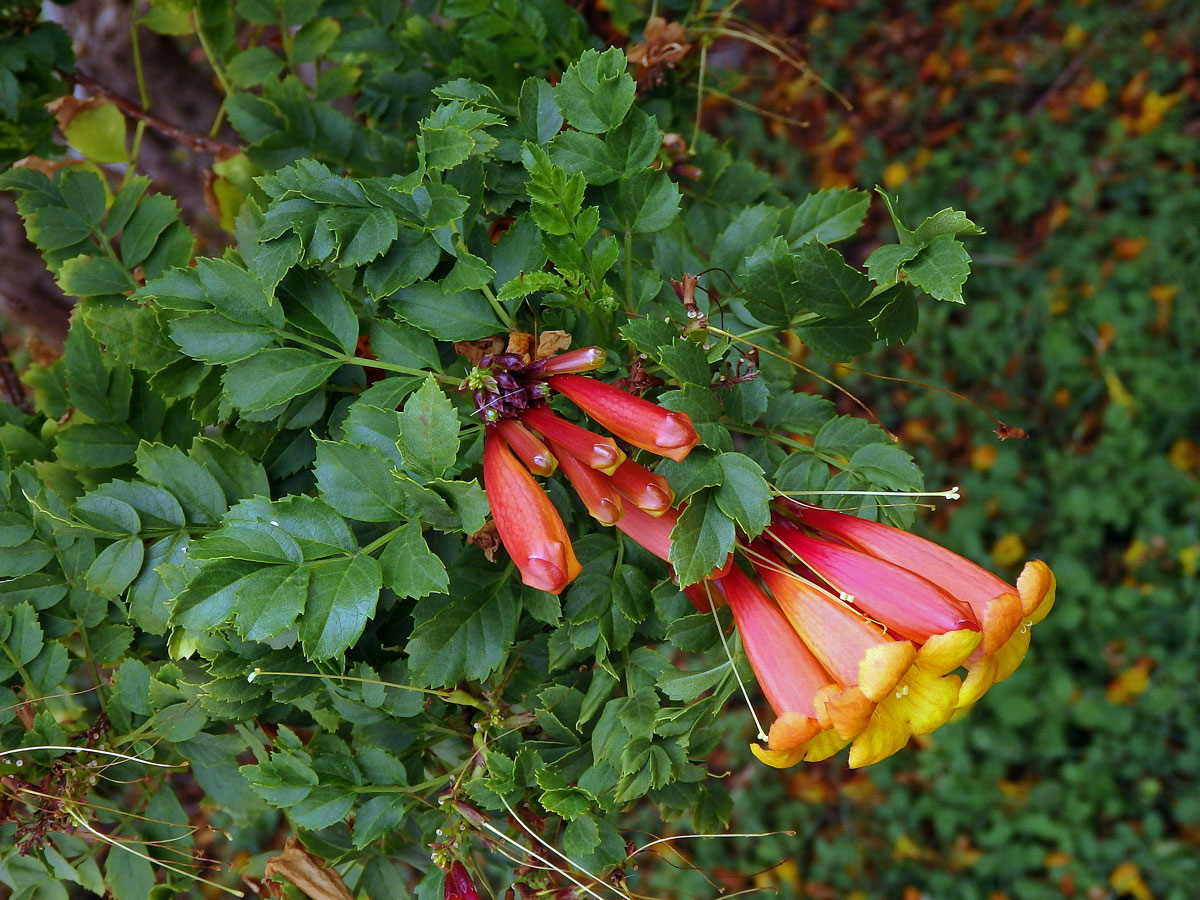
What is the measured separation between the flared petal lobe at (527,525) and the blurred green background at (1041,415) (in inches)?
90.8

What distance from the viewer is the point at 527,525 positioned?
3.76 ft

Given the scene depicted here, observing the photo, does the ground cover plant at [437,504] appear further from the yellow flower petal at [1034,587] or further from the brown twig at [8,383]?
the brown twig at [8,383]

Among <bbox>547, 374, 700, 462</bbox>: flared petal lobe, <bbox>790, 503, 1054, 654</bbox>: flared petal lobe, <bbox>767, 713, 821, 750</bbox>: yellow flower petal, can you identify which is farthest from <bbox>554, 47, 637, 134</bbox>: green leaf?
<bbox>767, 713, 821, 750</bbox>: yellow flower petal

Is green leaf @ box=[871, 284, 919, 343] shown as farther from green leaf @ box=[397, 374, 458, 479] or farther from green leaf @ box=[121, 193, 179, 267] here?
green leaf @ box=[121, 193, 179, 267]

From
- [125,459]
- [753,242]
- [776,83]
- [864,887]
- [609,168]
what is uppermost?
[609,168]

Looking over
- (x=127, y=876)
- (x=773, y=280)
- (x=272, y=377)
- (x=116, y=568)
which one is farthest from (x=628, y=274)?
(x=127, y=876)

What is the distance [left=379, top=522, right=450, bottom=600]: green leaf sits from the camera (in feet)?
3.77

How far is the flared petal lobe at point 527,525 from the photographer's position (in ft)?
3.67

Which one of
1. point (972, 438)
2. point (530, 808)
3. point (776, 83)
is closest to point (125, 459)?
point (530, 808)

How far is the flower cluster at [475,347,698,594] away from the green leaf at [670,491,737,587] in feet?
0.12

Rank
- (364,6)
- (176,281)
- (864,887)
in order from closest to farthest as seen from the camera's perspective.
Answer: (176,281)
(364,6)
(864,887)

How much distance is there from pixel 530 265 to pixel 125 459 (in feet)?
2.55

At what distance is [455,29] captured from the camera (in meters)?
2.00

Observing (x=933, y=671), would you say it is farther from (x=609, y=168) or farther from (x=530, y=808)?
(x=609, y=168)
